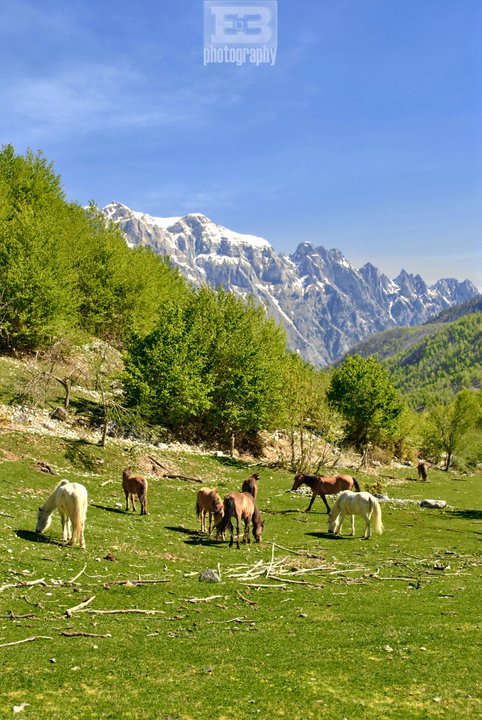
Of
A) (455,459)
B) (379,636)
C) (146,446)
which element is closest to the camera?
(379,636)

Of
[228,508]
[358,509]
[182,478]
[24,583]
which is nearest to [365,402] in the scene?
[182,478]

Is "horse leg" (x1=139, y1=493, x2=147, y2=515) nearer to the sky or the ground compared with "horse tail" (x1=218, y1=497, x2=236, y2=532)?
nearer to the ground

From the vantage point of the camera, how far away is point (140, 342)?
57.0m

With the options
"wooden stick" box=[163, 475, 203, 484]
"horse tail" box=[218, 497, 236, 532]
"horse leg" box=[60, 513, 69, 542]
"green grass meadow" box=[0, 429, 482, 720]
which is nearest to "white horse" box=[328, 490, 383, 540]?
"green grass meadow" box=[0, 429, 482, 720]

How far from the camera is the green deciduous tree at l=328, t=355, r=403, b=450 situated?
83625mm

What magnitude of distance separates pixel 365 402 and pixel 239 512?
205 ft

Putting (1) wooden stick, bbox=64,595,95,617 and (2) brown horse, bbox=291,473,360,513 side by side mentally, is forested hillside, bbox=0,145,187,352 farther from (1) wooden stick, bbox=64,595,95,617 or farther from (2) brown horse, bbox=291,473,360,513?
(1) wooden stick, bbox=64,595,95,617

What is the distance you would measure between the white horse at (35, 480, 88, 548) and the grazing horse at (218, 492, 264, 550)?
256 inches

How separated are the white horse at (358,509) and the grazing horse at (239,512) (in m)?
5.51

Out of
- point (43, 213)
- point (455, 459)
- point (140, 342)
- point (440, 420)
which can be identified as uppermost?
point (43, 213)

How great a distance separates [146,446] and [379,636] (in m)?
36.9

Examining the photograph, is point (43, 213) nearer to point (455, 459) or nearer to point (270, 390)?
point (270, 390)

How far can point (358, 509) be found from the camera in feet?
96.5

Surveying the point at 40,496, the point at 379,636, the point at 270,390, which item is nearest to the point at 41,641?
the point at 379,636
